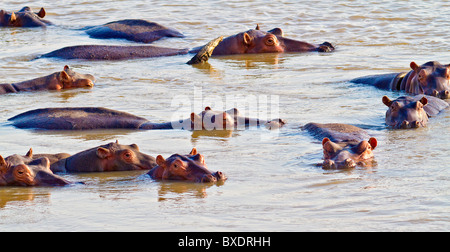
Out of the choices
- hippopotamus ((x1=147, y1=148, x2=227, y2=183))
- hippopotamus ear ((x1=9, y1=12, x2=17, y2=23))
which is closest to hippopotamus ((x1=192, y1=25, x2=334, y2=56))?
hippopotamus ear ((x1=9, y1=12, x2=17, y2=23))

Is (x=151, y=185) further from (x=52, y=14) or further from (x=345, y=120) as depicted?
(x=52, y=14)

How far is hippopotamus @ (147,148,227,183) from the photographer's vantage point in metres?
6.27

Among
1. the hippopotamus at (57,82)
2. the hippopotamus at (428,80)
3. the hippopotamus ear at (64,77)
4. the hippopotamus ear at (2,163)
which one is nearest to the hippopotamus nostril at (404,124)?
the hippopotamus at (428,80)

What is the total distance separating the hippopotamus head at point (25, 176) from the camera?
250 inches

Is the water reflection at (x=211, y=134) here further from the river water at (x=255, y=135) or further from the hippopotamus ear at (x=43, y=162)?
the hippopotamus ear at (x=43, y=162)

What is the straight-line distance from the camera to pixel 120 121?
8.48 metres

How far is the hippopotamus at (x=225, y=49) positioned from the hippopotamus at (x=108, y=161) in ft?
21.1

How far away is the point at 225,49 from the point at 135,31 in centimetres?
232

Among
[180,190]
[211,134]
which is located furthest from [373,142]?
[211,134]

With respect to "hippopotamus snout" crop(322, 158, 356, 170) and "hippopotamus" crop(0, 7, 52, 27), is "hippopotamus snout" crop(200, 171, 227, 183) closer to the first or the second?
"hippopotamus snout" crop(322, 158, 356, 170)

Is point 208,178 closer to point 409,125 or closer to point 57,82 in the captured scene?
point 409,125

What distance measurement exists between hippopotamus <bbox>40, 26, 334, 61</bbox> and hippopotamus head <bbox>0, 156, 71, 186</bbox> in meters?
6.90

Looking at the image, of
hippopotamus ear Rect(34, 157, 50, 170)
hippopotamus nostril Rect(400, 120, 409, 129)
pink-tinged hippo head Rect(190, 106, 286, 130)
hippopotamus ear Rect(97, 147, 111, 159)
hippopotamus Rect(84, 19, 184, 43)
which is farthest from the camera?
hippopotamus Rect(84, 19, 184, 43)
